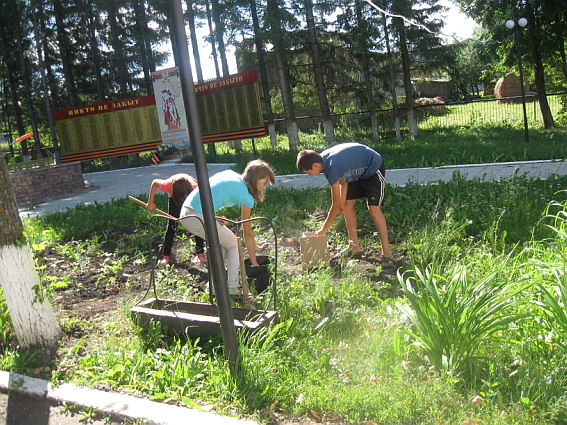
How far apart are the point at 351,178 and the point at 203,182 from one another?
2.60m

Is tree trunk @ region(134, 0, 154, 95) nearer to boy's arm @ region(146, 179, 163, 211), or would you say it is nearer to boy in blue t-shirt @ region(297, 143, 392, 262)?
boy's arm @ region(146, 179, 163, 211)

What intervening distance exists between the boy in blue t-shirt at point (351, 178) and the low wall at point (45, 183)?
10.1 m

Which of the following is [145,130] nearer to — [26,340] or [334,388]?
[26,340]

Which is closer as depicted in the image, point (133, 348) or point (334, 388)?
point (334, 388)

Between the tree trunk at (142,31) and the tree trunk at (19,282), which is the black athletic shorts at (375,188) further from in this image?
the tree trunk at (142,31)

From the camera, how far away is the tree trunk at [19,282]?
12.6 ft

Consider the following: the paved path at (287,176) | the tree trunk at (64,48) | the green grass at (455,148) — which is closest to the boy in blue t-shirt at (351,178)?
the paved path at (287,176)

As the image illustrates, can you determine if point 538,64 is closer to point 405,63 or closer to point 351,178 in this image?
point 405,63

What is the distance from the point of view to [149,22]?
77.0ft

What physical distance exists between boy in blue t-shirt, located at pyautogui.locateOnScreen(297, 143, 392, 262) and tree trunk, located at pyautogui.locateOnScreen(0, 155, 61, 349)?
2526mm

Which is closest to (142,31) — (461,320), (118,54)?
(118,54)

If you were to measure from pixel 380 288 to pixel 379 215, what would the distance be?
40.3 inches

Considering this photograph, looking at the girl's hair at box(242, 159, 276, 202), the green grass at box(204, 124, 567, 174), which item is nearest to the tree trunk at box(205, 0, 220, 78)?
the green grass at box(204, 124, 567, 174)

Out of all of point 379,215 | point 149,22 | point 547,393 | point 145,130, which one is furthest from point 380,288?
point 149,22
